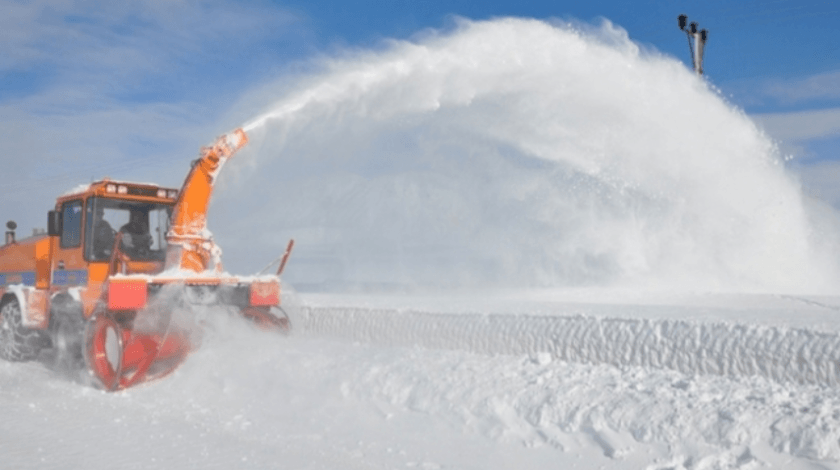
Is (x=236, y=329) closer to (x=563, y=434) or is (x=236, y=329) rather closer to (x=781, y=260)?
(x=563, y=434)

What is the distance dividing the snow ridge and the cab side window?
3333mm

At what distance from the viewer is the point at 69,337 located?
808 cm

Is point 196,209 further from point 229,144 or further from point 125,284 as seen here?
point 125,284

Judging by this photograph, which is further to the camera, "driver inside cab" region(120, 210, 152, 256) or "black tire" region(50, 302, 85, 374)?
"driver inside cab" region(120, 210, 152, 256)

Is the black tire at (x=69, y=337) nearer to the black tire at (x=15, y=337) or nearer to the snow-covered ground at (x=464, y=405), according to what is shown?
the snow-covered ground at (x=464, y=405)

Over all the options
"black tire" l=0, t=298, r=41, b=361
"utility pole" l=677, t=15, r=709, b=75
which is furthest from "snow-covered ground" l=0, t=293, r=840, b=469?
"utility pole" l=677, t=15, r=709, b=75

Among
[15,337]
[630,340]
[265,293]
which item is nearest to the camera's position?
[630,340]

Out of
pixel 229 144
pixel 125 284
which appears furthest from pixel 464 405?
pixel 229 144

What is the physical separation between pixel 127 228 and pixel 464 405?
4934 mm

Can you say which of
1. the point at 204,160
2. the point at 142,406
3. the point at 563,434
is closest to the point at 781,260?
the point at 563,434

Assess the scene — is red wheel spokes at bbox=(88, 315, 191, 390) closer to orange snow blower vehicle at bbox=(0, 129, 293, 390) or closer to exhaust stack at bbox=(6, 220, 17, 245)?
orange snow blower vehicle at bbox=(0, 129, 293, 390)

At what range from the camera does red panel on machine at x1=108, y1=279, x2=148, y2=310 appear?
6961mm

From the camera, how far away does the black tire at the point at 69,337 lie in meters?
7.95

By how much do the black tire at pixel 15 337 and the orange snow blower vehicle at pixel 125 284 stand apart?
1cm
